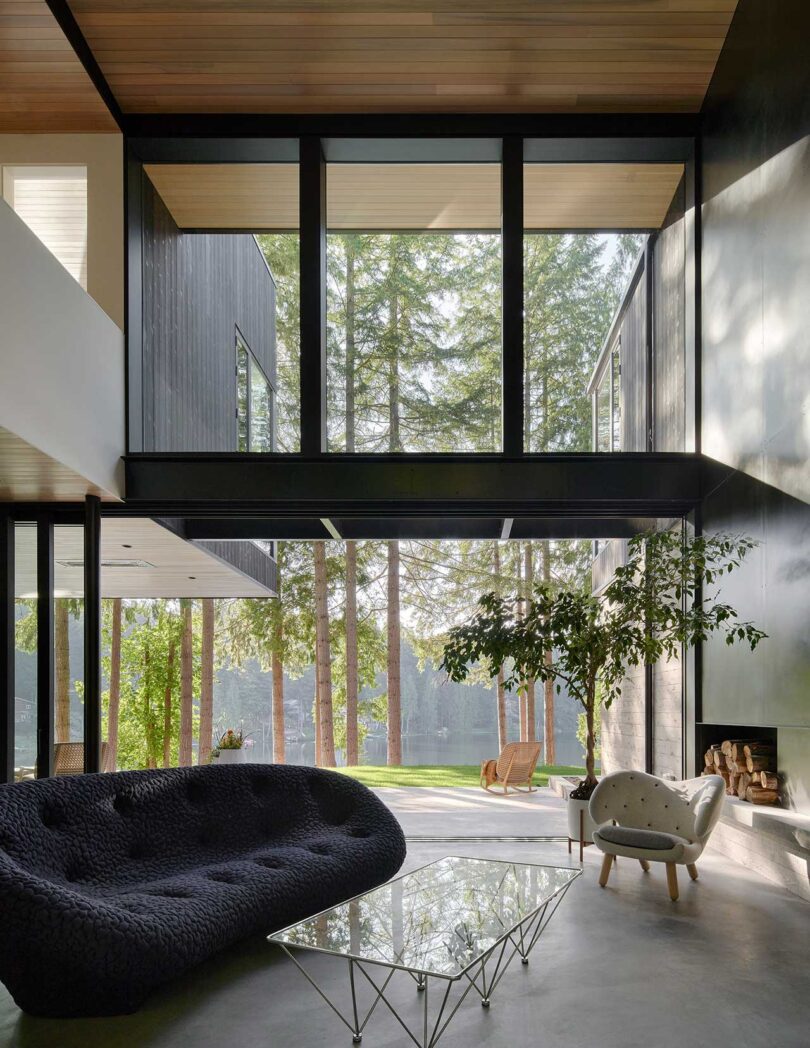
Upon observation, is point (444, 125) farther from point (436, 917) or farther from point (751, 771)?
point (436, 917)

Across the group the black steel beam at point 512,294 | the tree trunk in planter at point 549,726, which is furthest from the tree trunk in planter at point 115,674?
the black steel beam at point 512,294

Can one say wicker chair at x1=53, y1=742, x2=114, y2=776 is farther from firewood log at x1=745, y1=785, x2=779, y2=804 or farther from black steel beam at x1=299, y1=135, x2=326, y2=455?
firewood log at x1=745, y1=785, x2=779, y2=804

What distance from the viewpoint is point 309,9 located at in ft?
19.6

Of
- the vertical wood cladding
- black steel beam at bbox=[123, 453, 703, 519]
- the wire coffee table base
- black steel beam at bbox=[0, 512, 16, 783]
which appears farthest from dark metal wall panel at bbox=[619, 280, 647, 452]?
black steel beam at bbox=[0, 512, 16, 783]

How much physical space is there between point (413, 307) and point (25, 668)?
3852mm

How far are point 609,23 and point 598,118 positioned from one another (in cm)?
91

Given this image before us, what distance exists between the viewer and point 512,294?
22.7 ft

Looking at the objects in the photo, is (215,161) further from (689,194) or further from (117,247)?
(689,194)

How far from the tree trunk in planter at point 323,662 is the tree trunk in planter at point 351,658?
1.21 ft

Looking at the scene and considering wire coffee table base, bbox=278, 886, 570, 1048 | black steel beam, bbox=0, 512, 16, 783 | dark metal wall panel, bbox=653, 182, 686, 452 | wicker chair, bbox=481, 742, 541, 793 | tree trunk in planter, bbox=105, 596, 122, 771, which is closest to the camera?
wire coffee table base, bbox=278, 886, 570, 1048

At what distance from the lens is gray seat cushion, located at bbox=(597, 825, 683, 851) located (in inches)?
191

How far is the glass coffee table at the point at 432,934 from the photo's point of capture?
2.99 m

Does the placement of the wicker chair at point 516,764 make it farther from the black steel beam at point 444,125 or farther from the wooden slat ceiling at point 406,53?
the wooden slat ceiling at point 406,53

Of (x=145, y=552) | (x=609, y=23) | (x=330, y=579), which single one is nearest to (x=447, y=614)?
(x=330, y=579)
